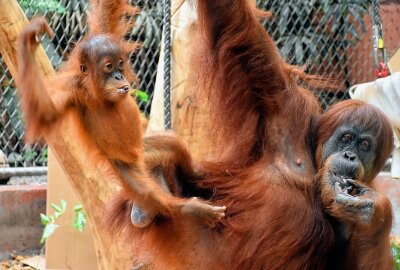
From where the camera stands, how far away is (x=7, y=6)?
15.9ft

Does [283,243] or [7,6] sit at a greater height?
[7,6]

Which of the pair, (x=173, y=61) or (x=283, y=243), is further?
(x=173, y=61)

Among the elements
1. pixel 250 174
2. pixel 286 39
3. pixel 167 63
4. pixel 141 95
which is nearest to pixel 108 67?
pixel 250 174

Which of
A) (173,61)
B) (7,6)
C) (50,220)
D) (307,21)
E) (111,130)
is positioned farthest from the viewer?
(307,21)

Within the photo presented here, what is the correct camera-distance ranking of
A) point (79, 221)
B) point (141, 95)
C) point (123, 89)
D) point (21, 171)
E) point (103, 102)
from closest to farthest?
point (123, 89), point (103, 102), point (79, 221), point (141, 95), point (21, 171)

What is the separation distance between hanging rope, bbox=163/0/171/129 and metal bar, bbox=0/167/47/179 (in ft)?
8.90

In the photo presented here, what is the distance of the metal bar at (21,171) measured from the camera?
7.50 m

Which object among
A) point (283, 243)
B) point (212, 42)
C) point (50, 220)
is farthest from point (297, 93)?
point (50, 220)

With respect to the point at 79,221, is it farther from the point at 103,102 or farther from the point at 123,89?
the point at 123,89

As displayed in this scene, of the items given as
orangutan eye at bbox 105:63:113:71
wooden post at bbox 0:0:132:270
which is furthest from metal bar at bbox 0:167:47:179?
orangutan eye at bbox 105:63:113:71

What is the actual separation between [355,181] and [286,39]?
215 inches

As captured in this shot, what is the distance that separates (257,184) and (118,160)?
31.1 inches

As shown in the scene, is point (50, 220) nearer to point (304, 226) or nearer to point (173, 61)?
point (173, 61)

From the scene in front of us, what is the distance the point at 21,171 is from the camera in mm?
7582
